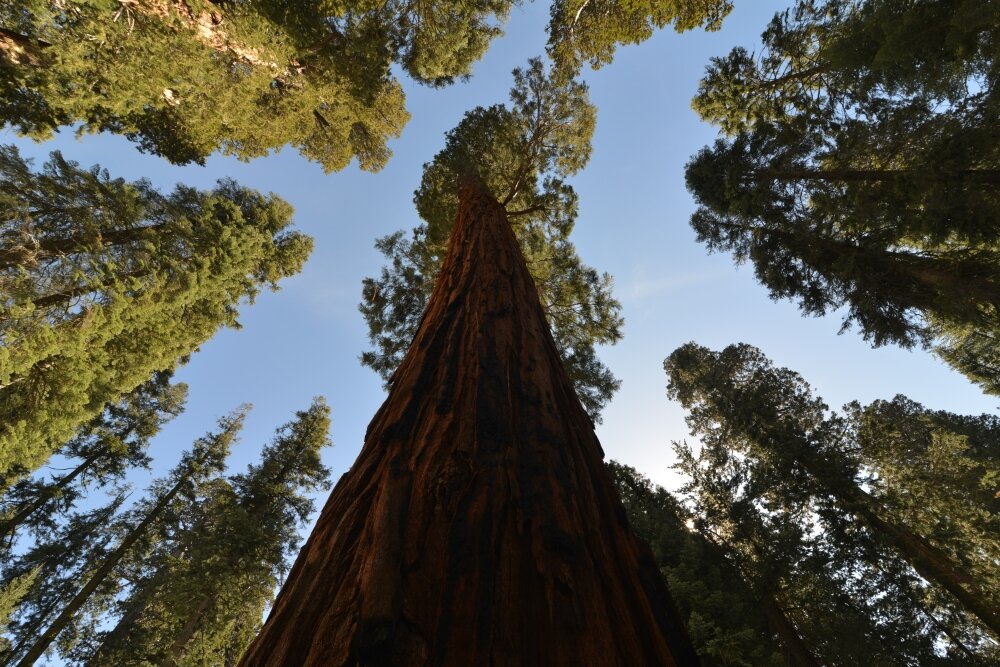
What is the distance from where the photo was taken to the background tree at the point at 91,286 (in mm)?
6953

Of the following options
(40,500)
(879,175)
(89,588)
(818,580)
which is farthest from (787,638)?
(40,500)

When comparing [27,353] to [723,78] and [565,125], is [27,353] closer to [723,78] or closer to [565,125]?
[565,125]

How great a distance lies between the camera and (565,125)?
415 inches

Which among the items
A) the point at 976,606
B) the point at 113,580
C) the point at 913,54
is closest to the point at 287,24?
the point at 913,54

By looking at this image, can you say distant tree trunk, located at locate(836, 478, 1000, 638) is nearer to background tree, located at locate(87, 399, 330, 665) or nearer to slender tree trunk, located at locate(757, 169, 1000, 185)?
slender tree trunk, located at locate(757, 169, 1000, 185)

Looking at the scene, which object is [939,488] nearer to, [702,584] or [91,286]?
[702,584]

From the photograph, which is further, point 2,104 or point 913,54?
point 2,104

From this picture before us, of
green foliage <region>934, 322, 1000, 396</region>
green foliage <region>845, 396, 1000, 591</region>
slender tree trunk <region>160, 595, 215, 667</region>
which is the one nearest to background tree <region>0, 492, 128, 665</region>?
slender tree trunk <region>160, 595, 215, 667</region>

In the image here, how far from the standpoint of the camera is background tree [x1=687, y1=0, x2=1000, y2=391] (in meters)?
6.38

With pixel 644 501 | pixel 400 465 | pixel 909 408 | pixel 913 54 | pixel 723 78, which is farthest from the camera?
pixel 909 408

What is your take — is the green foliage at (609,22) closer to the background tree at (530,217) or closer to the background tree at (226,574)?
the background tree at (530,217)

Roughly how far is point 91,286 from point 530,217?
938cm

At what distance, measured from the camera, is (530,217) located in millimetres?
10977

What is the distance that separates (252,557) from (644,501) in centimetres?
1165
